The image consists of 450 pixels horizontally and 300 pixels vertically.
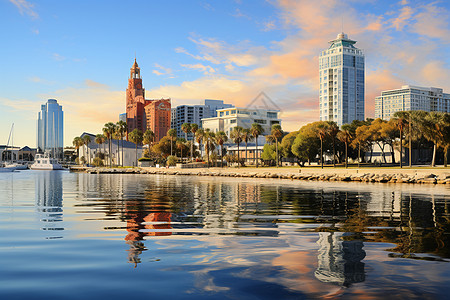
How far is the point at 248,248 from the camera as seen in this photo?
10.2 metres

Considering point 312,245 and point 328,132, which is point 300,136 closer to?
point 328,132

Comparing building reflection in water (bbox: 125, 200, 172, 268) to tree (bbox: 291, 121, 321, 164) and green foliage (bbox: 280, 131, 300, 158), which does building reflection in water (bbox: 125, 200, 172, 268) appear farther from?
green foliage (bbox: 280, 131, 300, 158)

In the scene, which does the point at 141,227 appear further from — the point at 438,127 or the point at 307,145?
the point at 307,145

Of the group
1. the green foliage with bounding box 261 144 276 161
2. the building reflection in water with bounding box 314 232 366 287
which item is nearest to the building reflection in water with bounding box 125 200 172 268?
the building reflection in water with bounding box 314 232 366 287

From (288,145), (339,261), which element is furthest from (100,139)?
(339,261)

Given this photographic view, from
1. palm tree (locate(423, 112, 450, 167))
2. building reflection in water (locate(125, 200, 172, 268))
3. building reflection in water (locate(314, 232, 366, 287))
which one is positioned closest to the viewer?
building reflection in water (locate(314, 232, 366, 287))

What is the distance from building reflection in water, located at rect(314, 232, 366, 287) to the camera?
7.36m

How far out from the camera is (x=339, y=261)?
8.77 m

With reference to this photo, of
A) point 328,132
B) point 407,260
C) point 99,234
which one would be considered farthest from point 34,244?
point 328,132

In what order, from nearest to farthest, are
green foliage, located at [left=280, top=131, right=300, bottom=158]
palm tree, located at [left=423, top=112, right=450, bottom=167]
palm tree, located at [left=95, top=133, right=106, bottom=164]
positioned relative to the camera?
palm tree, located at [left=423, top=112, right=450, bottom=167] < green foliage, located at [left=280, top=131, right=300, bottom=158] < palm tree, located at [left=95, top=133, right=106, bottom=164]

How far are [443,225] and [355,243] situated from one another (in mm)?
5871

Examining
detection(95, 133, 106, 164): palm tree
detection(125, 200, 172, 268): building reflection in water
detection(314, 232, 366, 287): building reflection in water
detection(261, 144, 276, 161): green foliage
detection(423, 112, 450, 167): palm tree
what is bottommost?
detection(125, 200, 172, 268): building reflection in water

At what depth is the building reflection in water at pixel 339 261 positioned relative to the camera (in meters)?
7.36

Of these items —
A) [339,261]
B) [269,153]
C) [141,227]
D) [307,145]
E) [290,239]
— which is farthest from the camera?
[269,153]
